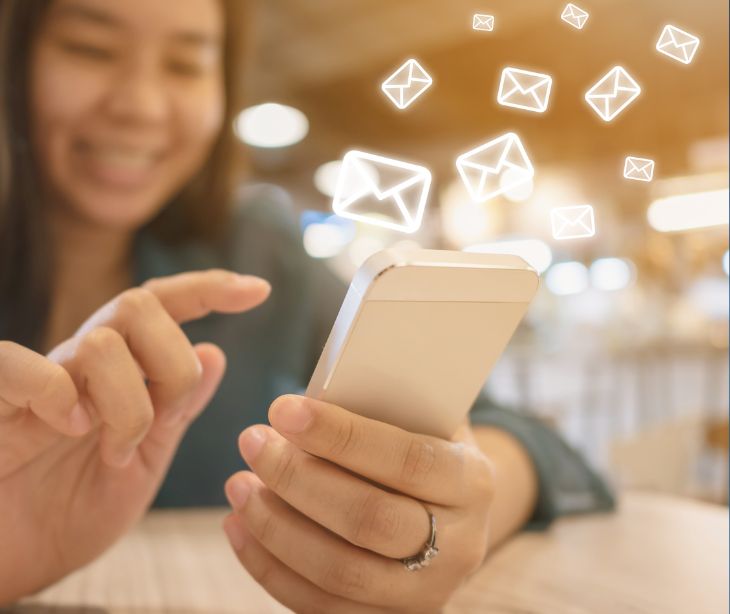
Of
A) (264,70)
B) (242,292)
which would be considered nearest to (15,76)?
(242,292)

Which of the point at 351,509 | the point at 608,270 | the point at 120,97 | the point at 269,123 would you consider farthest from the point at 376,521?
the point at 608,270

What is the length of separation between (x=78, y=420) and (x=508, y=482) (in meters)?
0.29

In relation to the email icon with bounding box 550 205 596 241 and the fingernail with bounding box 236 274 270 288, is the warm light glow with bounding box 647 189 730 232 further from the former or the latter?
the fingernail with bounding box 236 274 270 288

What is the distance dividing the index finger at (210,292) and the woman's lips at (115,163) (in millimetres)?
315

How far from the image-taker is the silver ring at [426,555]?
0.88 ft

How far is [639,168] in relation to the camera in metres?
0.23

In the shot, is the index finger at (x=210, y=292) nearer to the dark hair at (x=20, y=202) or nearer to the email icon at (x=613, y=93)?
the email icon at (x=613, y=93)

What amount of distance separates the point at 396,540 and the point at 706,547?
251 millimetres

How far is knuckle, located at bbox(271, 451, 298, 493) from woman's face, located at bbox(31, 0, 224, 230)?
40cm

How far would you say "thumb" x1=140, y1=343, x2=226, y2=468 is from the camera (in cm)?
34

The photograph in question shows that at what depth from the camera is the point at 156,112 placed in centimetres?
56

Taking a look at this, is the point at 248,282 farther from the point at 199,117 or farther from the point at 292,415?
the point at 199,117

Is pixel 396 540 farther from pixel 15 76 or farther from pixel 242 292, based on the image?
pixel 15 76

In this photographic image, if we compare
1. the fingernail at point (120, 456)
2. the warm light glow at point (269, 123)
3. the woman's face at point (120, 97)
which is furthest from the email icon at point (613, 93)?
the warm light glow at point (269, 123)
